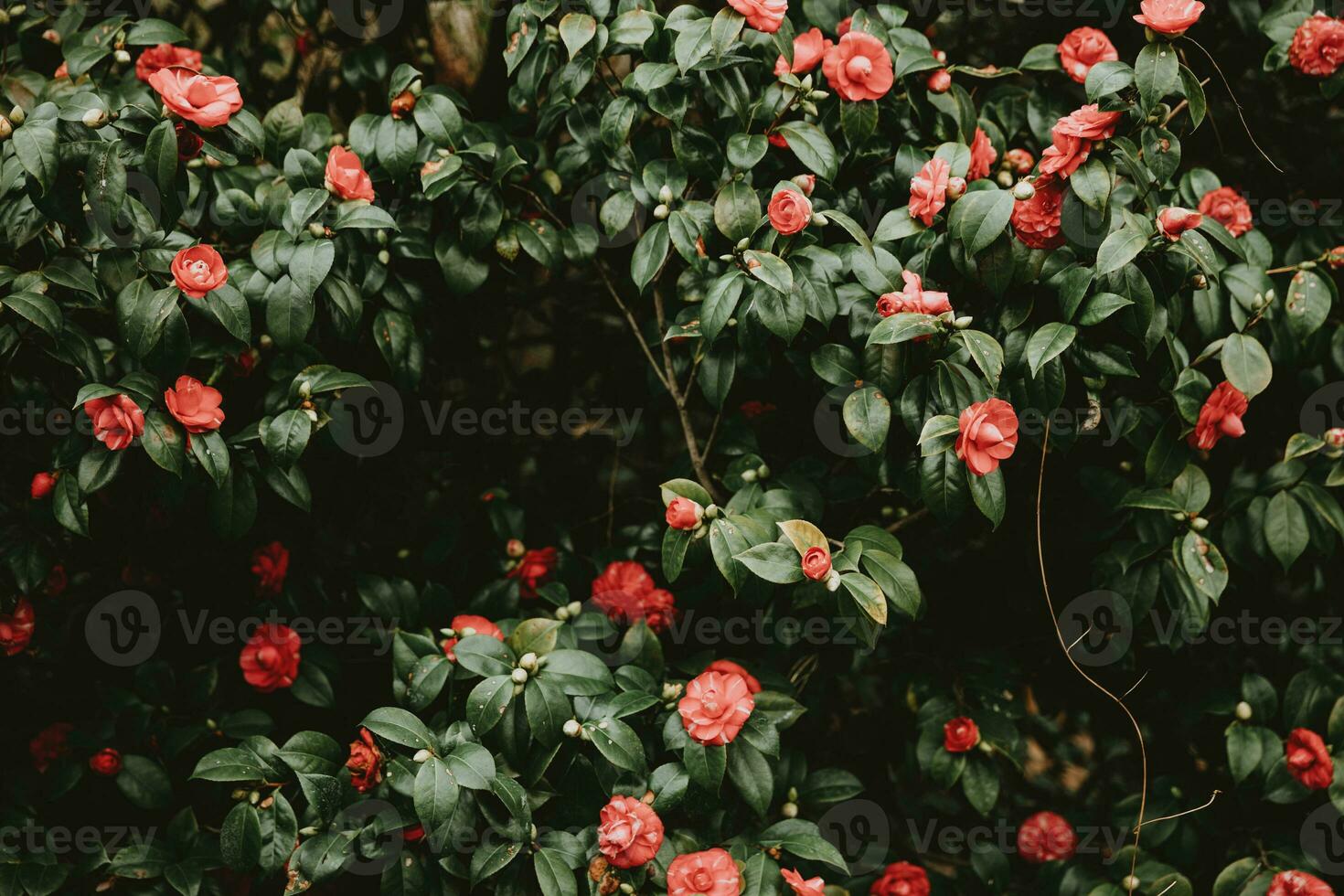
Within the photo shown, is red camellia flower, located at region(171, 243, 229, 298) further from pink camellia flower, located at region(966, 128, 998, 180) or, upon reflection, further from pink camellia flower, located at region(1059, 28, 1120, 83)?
pink camellia flower, located at region(1059, 28, 1120, 83)

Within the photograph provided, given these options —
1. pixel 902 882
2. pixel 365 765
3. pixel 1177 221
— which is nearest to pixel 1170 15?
pixel 1177 221

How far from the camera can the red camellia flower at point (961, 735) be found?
1744mm

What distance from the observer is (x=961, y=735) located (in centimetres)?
175

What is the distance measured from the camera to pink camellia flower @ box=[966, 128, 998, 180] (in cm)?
160

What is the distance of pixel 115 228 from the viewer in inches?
56.7

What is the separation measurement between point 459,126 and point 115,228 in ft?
1.90

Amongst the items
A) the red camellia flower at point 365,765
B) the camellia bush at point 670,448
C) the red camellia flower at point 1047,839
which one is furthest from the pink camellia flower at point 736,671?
the red camellia flower at point 1047,839

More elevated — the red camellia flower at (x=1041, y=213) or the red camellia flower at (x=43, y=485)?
the red camellia flower at (x=1041, y=213)

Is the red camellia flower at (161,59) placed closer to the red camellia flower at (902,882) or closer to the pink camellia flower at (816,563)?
the pink camellia flower at (816,563)

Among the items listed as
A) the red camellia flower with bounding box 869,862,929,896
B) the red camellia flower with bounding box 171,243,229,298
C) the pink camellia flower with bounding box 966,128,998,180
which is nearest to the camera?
the red camellia flower with bounding box 171,243,229,298

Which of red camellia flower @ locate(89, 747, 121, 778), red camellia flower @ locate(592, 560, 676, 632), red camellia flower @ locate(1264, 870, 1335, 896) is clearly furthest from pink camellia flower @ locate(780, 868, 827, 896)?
red camellia flower @ locate(89, 747, 121, 778)

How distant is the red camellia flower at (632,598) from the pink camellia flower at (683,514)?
1.22ft

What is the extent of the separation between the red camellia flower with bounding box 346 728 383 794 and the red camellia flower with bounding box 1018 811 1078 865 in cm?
128

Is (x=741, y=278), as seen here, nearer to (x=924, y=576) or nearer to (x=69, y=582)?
(x=924, y=576)
